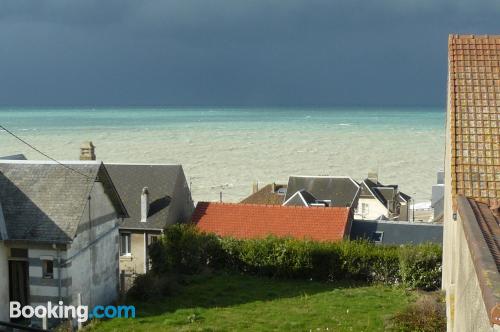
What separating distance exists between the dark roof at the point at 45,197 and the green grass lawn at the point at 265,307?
3.16 m

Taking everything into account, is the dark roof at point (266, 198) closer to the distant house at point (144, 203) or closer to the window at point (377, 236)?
the distant house at point (144, 203)

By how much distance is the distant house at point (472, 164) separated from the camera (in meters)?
Answer: 7.26

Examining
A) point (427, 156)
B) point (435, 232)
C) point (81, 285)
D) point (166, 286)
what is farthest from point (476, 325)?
point (427, 156)

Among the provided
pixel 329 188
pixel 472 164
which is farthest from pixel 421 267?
pixel 329 188

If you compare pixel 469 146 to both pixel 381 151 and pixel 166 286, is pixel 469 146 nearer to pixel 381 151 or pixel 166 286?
pixel 166 286

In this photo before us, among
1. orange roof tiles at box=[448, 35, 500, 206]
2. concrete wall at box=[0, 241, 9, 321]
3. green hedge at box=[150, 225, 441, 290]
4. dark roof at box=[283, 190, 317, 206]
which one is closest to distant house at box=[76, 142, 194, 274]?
green hedge at box=[150, 225, 441, 290]

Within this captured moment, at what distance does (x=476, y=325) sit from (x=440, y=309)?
11.9 metres

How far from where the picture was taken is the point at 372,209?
42.7 m

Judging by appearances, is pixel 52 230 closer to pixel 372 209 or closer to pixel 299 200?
pixel 299 200

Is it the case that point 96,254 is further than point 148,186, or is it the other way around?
point 148,186

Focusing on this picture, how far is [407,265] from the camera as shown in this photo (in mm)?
22562

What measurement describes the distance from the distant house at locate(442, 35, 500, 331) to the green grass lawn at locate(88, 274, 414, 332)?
226 inches

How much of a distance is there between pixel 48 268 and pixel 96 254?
6.76 ft

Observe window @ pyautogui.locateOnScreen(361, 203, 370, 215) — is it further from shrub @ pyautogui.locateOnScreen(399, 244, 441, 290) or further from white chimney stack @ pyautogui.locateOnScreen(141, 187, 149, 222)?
shrub @ pyautogui.locateOnScreen(399, 244, 441, 290)
